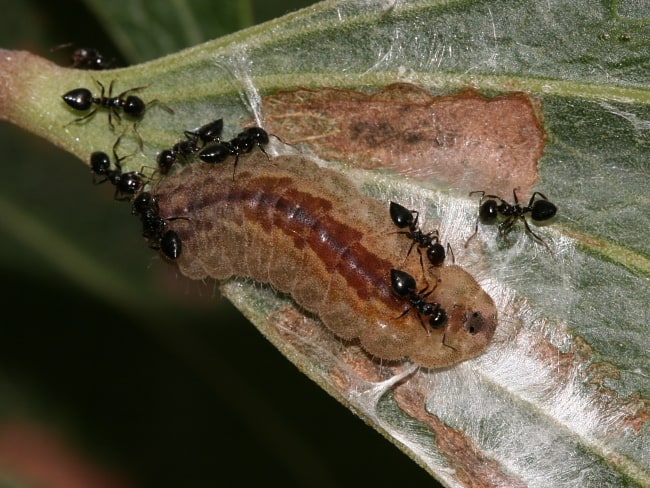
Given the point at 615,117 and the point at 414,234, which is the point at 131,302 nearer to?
the point at 414,234

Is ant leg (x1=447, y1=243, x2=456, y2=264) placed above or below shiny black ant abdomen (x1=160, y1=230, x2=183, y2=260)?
below

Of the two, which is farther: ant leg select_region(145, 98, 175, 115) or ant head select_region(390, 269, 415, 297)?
ant leg select_region(145, 98, 175, 115)

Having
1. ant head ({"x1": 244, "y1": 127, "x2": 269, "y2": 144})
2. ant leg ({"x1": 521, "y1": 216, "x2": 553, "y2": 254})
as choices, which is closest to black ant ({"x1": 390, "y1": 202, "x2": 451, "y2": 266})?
ant leg ({"x1": 521, "y1": 216, "x2": 553, "y2": 254})

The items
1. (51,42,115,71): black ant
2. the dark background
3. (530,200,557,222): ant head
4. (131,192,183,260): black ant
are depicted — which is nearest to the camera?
(530,200,557,222): ant head

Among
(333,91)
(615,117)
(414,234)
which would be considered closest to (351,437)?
(414,234)

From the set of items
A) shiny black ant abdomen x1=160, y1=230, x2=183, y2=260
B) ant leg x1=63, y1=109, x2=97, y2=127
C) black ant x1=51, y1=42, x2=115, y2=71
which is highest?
black ant x1=51, y1=42, x2=115, y2=71

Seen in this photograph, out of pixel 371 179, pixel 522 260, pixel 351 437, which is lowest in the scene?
pixel 351 437

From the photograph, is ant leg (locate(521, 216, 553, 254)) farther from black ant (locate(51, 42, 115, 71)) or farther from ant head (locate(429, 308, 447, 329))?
black ant (locate(51, 42, 115, 71))

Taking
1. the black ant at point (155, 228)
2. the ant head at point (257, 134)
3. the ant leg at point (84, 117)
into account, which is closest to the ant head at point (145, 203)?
the black ant at point (155, 228)
